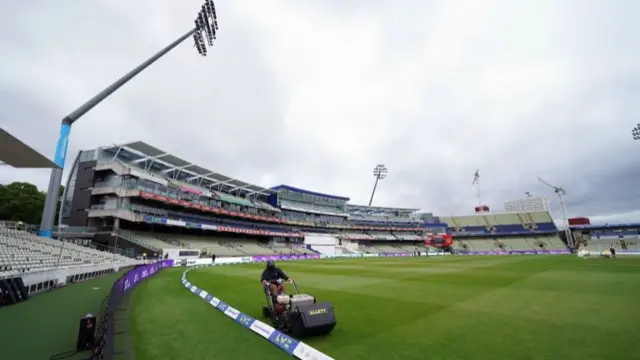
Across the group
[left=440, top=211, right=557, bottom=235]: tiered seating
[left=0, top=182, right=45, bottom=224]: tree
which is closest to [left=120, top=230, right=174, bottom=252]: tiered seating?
[left=0, top=182, right=45, bottom=224]: tree

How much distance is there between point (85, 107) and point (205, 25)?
16.9 metres

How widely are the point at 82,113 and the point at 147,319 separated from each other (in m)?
29.8

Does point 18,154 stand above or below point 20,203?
below

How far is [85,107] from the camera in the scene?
28.6 meters

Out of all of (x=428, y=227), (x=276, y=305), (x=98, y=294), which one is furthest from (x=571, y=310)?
(x=428, y=227)

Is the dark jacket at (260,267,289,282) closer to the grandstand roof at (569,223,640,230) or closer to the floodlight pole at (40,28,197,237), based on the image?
the floodlight pole at (40,28,197,237)

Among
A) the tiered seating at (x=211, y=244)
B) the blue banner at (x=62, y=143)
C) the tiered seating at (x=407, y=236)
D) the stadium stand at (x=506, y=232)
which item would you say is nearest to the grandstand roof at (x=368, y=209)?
the tiered seating at (x=407, y=236)

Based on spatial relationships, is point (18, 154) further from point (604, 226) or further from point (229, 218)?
point (604, 226)

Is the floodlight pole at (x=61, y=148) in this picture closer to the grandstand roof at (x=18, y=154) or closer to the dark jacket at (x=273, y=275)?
the grandstand roof at (x=18, y=154)

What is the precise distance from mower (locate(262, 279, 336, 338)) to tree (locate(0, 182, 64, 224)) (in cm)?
6417

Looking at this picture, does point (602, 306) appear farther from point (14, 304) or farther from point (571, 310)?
point (14, 304)

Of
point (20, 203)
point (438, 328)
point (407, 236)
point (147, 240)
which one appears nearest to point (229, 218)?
point (147, 240)

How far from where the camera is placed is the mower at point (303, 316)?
5957 millimetres

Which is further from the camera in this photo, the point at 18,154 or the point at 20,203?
the point at 20,203
